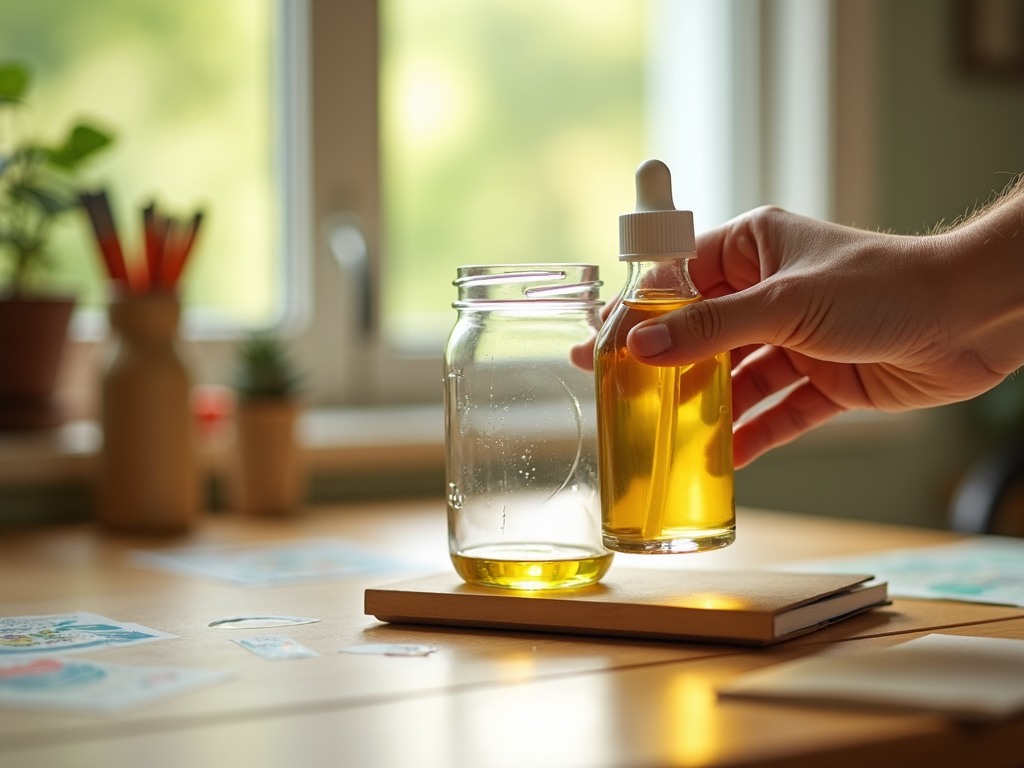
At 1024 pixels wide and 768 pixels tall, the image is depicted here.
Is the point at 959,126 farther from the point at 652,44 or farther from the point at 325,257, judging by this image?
the point at 325,257

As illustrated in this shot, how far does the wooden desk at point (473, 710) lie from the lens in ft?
1.87

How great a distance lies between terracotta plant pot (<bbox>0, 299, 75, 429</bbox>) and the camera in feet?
5.08

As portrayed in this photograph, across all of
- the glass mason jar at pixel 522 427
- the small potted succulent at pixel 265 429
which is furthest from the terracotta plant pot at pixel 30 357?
the glass mason jar at pixel 522 427

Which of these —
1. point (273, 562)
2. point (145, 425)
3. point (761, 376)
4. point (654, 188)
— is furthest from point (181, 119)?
point (654, 188)

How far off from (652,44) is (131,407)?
137cm

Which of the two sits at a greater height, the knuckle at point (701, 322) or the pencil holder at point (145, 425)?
the knuckle at point (701, 322)

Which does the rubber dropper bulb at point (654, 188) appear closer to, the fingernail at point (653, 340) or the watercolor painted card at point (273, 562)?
the fingernail at point (653, 340)

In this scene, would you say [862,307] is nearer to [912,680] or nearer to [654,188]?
[654,188]

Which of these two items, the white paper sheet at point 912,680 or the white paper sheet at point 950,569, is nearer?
the white paper sheet at point 912,680

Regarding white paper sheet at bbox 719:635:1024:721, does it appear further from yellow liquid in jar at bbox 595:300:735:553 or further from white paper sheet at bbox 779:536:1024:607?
white paper sheet at bbox 779:536:1024:607

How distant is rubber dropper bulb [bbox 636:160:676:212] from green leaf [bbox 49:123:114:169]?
973 mm

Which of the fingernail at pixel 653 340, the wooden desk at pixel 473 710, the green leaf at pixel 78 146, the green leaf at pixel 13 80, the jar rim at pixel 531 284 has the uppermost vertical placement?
the green leaf at pixel 13 80

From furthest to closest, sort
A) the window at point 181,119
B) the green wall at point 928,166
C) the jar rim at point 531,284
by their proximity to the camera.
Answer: the green wall at point 928,166 < the window at point 181,119 < the jar rim at point 531,284

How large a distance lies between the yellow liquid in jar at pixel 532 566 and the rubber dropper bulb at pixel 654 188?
0.25 m
